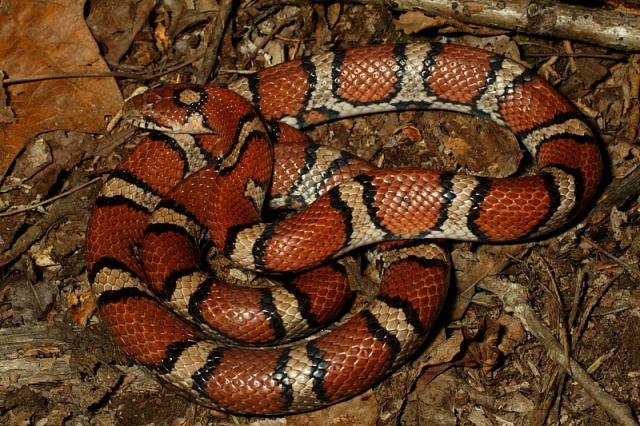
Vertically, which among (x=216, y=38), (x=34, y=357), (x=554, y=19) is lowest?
(x=34, y=357)

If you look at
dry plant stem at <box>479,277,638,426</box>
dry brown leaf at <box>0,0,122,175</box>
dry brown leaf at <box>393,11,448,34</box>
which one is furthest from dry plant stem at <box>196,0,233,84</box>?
dry plant stem at <box>479,277,638,426</box>

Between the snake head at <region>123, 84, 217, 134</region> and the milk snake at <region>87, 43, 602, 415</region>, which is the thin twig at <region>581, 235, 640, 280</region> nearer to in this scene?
the milk snake at <region>87, 43, 602, 415</region>

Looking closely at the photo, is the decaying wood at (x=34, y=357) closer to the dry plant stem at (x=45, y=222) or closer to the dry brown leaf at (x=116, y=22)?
the dry plant stem at (x=45, y=222)

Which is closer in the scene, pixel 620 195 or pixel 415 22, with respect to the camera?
pixel 620 195

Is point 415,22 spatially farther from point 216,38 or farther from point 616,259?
point 616,259

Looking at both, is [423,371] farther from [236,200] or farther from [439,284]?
[236,200]

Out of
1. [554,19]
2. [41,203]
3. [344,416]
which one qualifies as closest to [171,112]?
[41,203]

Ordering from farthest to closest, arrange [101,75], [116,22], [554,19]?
[116,22]
[101,75]
[554,19]
